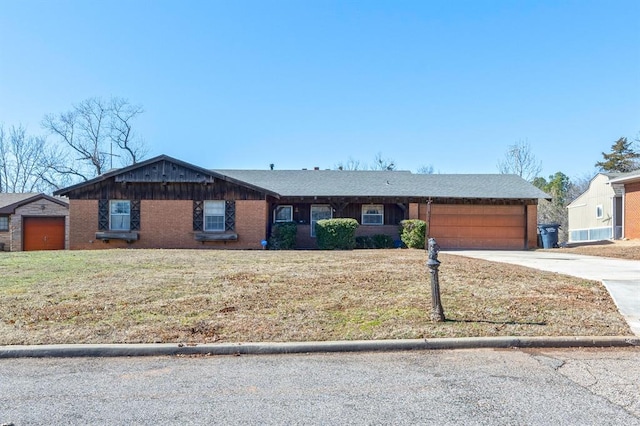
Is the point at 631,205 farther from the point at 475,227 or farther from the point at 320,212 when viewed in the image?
the point at 320,212

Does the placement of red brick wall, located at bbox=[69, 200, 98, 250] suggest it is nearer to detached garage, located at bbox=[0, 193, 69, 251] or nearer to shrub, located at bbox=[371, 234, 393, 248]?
detached garage, located at bbox=[0, 193, 69, 251]

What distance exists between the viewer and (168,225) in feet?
66.4

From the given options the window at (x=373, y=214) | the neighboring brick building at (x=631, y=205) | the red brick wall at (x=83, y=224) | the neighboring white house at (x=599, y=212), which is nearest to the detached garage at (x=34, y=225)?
the red brick wall at (x=83, y=224)

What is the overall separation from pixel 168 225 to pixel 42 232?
9697mm

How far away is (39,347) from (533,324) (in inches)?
240

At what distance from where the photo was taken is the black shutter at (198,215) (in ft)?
66.4

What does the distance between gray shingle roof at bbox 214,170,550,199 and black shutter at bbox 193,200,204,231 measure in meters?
3.78

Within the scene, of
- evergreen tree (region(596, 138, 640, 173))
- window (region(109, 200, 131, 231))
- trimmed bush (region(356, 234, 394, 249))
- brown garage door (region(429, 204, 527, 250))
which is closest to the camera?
window (region(109, 200, 131, 231))

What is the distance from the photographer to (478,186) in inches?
941

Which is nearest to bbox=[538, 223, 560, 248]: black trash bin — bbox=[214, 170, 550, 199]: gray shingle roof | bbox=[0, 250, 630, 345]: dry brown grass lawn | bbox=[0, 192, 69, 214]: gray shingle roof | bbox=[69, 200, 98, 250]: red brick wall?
bbox=[214, 170, 550, 199]: gray shingle roof

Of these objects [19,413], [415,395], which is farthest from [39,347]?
[415,395]

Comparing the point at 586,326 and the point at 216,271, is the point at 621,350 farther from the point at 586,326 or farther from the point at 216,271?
the point at 216,271

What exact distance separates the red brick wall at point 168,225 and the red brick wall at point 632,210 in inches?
685

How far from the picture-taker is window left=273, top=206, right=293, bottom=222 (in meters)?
22.5
